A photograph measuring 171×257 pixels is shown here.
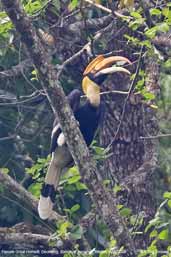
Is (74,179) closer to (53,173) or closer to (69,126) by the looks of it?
(53,173)

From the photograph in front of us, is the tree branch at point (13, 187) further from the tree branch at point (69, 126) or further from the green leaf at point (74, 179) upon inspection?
the tree branch at point (69, 126)

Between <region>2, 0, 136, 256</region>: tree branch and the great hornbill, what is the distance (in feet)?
1.76

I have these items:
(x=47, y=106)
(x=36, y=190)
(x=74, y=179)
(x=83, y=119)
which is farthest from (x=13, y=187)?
(x=47, y=106)

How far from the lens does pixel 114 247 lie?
295cm

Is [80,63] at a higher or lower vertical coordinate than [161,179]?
higher

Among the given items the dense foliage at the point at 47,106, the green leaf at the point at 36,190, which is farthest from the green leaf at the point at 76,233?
the green leaf at the point at 36,190

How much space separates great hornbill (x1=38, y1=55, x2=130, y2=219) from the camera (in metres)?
3.67

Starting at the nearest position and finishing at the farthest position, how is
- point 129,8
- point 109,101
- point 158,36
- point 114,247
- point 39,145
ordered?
1. point 114,247
2. point 129,8
3. point 158,36
4. point 109,101
5. point 39,145

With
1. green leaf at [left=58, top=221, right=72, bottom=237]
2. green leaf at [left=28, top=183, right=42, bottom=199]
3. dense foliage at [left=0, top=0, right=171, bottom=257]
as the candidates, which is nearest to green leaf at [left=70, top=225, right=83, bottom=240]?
green leaf at [left=58, top=221, right=72, bottom=237]

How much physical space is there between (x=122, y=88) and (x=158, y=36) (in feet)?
1.28

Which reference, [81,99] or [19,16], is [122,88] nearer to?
[81,99]

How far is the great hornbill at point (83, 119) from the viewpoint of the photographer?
3.67 meters

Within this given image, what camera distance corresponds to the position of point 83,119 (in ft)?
13.6

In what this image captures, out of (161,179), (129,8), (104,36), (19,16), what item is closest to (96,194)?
(19,16)
